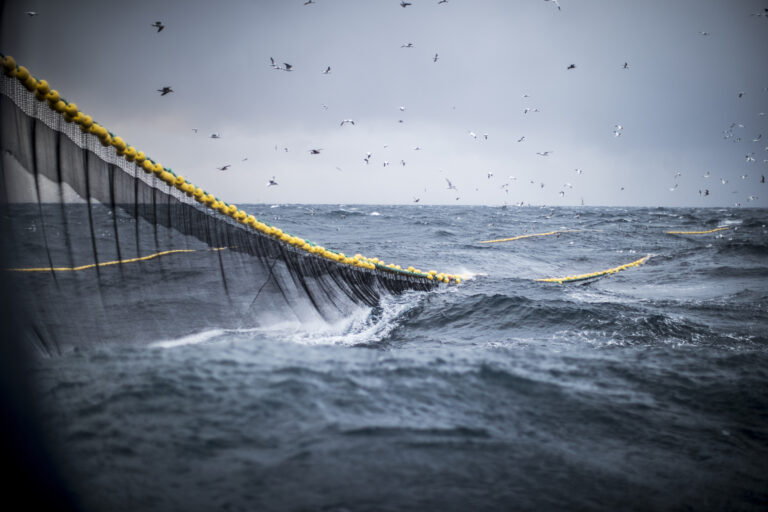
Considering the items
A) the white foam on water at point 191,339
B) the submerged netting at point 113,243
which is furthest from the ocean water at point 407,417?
the submerged netting at point 113,243

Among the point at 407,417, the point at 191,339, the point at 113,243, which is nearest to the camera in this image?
the point at 407,417

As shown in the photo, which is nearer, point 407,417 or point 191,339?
point 407,417

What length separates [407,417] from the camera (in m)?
3.16

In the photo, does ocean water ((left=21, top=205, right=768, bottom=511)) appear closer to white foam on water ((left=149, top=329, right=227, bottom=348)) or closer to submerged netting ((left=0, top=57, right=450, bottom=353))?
white foam on water ((left=149, top=329, right=227, bottom=348))

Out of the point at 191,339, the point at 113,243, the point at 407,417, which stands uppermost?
the point at 113,243

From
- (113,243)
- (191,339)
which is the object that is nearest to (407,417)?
(191,339)

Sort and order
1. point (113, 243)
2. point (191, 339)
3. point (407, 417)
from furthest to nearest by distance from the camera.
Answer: point (191, 339) < point (113, 243) < point (407, 417)

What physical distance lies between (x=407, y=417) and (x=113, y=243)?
353 cm

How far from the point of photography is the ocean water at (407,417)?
2.31m

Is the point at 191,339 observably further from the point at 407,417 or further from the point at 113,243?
the point at 407,417

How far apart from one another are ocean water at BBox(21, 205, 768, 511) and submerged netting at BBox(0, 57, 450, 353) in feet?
0.46

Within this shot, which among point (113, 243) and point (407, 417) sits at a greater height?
point (113, 243)

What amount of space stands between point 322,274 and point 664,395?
4.71 m

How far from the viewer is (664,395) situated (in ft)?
12.7
